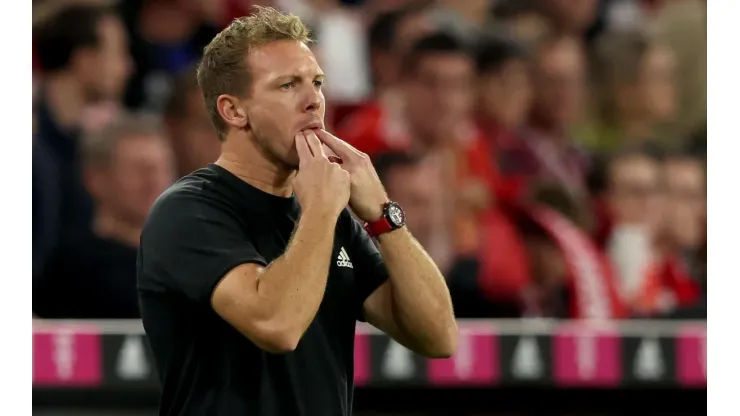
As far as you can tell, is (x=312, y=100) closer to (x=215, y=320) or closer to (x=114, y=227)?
(x=215, y=320)

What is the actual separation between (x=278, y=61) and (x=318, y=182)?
0.27 m

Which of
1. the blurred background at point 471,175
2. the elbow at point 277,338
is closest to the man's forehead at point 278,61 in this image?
the elbow at point 277,338

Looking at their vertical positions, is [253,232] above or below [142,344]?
above

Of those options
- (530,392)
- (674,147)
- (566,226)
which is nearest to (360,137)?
(566,226)

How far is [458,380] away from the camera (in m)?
4.38

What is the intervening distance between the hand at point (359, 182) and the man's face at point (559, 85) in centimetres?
365

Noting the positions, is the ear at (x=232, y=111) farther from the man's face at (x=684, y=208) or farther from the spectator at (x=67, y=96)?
the man's face at (x=684, y=208)

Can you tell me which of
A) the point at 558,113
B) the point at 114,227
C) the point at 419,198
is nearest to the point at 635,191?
the point at 558,113

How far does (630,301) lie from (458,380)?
1.20 metres

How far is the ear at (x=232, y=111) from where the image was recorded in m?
2.27

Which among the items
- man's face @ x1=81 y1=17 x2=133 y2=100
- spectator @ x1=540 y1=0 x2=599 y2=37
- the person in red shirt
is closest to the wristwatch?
the person in red shirt

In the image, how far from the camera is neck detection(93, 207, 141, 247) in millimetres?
4582

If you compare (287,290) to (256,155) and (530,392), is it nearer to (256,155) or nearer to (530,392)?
(256,155)

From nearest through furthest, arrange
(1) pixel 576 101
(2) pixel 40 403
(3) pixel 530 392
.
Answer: (2) pixel 40 403
(3) pixel 530 392
(1) pixel 576 101
